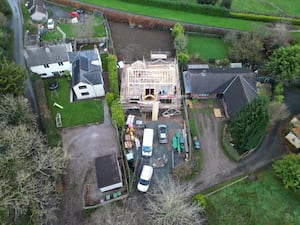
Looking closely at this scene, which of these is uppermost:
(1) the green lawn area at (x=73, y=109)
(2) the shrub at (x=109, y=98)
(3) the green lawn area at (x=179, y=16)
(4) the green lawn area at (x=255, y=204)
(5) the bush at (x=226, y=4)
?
(5) the bush at (x=226, y=4)

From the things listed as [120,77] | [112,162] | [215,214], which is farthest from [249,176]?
[120,77]

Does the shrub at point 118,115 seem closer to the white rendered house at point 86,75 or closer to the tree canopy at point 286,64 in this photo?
the white rendered house at point 86,75

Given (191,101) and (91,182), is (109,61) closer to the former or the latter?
(191,101)

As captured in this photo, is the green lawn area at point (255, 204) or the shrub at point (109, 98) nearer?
the green lawn area at point (255, 204)

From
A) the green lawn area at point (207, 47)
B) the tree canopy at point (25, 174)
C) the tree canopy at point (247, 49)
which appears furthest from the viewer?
the green lawn area at point (207, 47)

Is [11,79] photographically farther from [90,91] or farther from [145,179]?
[145,179]

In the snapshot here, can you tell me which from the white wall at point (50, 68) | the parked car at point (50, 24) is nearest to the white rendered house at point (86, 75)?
the white wall at point (50, 68)

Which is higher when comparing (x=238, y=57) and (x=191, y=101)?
(x=238, y=57)
